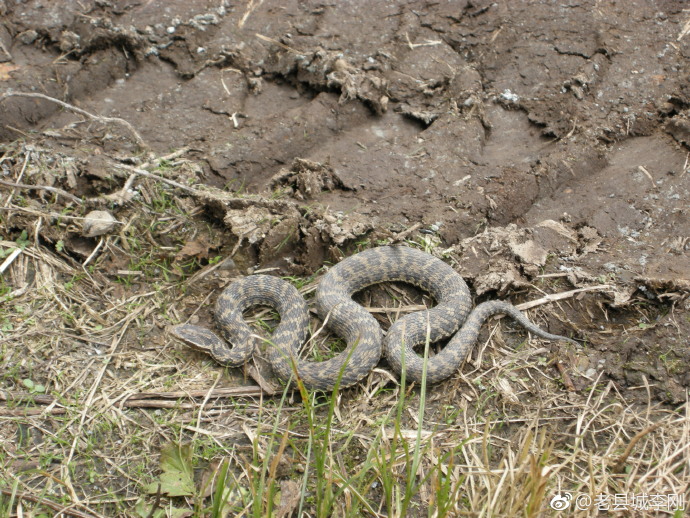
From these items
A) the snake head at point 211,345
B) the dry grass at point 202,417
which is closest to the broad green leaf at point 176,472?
the dry grass at point 202,417

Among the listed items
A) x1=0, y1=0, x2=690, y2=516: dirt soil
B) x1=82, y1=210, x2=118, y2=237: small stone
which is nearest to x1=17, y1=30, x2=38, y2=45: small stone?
x1=0, y1=0, x2=690, y2=516: dirt soil

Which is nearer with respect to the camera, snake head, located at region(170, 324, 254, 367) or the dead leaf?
the dead leaf

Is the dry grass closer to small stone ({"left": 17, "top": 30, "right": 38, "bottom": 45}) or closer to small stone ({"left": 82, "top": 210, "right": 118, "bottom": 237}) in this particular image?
small stone ({"left": 82, "top": 210, "right": 118, "bottom": 237})

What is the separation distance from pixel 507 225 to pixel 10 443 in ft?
18.9

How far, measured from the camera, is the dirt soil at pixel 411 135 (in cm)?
657

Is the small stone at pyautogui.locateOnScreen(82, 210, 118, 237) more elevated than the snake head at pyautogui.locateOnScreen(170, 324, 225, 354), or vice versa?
the small stone at pyautogui.locateOnScreen(82, 210, 118, 237)

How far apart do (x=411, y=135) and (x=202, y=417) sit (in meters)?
4.67

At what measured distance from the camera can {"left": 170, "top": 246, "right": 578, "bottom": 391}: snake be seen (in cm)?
612

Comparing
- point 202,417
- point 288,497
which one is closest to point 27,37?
point 202,417

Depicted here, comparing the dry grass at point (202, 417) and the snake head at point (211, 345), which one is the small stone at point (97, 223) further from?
the snake head at point (211, 345)

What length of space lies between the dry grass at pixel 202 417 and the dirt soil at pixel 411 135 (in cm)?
22

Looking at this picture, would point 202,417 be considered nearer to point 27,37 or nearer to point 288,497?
point 288,497

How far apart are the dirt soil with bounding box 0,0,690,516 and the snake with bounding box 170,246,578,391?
0.29 meters

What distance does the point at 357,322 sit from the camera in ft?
21.2
